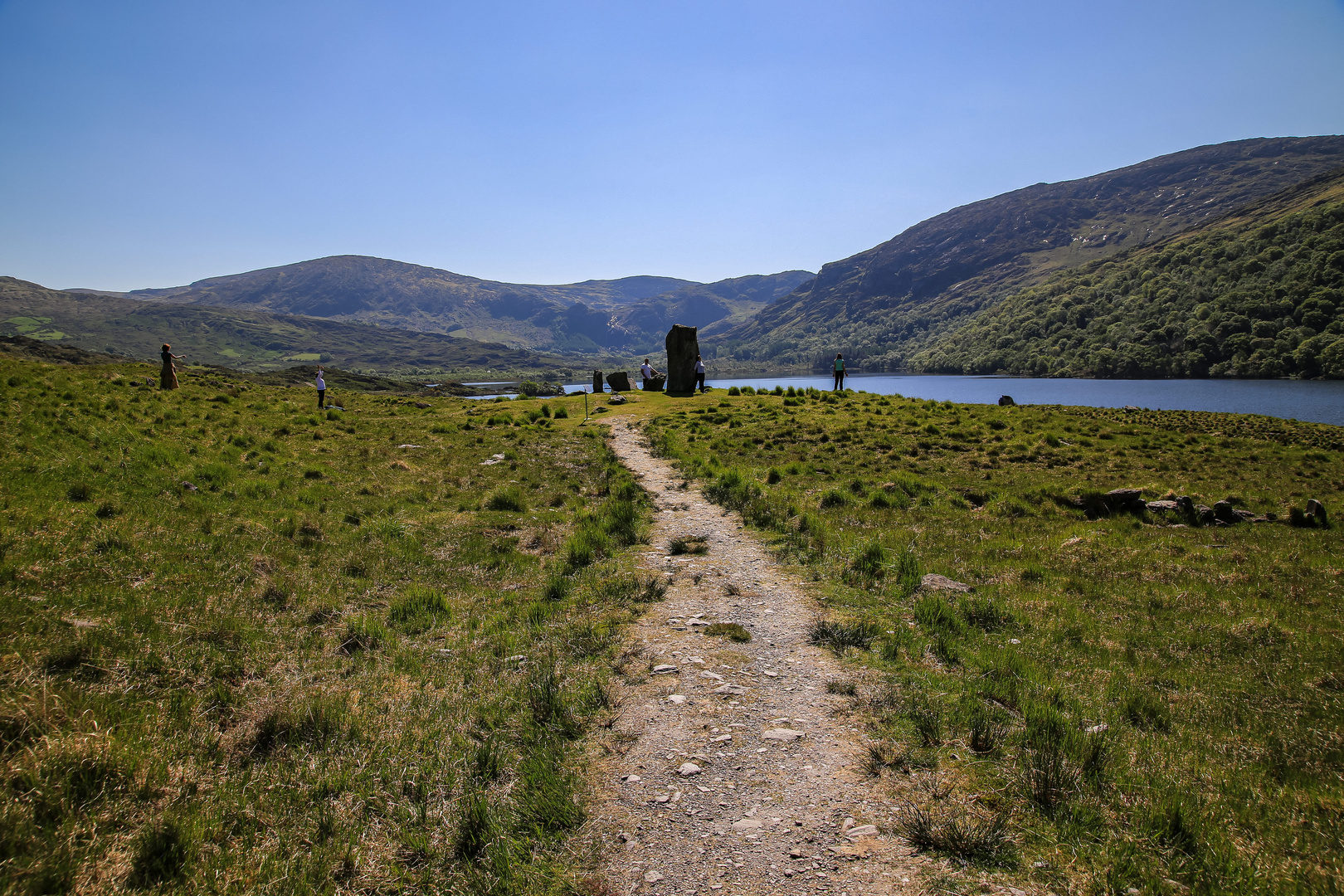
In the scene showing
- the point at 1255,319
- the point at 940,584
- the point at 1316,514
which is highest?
the point at 1255,319

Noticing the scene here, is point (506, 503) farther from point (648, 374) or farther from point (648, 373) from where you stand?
point (648, 373)

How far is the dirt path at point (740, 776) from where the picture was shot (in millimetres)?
4375

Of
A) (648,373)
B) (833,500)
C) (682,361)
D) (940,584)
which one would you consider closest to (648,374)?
(648,373)

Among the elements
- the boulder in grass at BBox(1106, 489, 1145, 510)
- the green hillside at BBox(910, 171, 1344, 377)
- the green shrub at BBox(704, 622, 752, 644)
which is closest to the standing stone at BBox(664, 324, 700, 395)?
the boulder in grass at BBox(1106, 489, 1145, 510)

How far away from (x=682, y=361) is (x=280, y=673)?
41021 mm

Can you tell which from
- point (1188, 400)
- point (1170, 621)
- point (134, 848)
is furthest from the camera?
point (1188, 400)

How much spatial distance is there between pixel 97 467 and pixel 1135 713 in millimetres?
17584

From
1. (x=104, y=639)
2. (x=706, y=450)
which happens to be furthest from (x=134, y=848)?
(x=706, y=450)

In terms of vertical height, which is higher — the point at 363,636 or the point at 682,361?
the point at 682,361

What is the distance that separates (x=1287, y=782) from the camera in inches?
215

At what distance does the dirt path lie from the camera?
14.4 ft

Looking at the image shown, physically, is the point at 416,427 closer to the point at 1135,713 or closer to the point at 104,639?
the point at 104,639

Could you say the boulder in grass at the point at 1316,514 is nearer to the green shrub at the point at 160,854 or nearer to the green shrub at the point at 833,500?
the green shrub at the point at 833,500

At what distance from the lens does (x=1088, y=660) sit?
8000 millimetres
